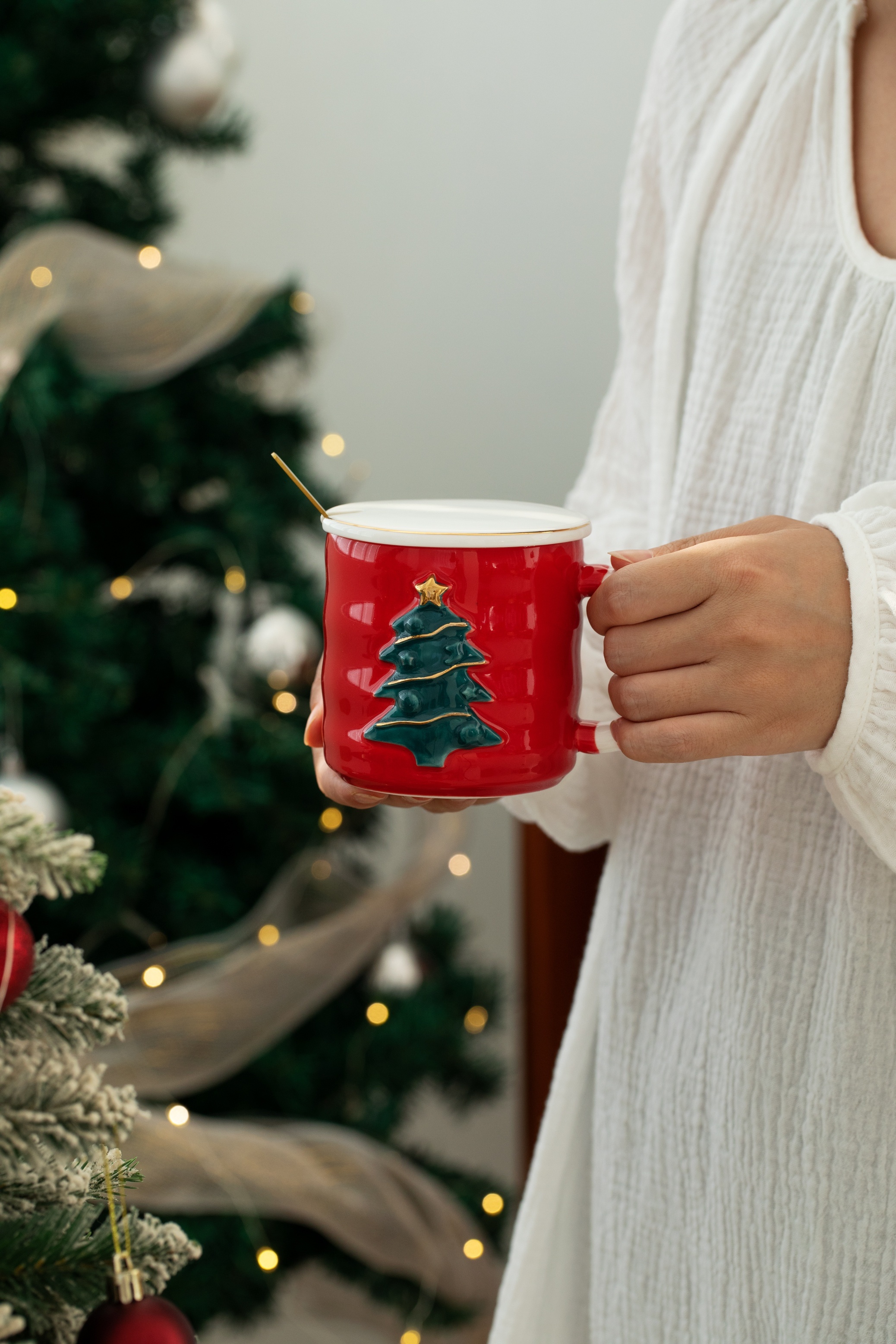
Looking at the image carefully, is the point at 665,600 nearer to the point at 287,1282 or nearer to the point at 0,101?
the point at 0,101

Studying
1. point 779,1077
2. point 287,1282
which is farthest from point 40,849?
point 287,1282

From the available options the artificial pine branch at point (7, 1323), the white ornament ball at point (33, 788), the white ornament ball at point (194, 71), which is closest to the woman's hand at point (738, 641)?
the artificial pine branch at point (7, 1323)

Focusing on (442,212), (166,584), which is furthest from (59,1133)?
(442,212)

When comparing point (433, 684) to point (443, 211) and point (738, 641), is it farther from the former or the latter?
point (443, 211)

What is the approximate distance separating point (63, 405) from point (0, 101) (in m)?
0.24

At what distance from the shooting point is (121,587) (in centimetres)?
A: 100

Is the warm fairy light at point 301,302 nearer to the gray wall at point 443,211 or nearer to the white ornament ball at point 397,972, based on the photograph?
the gray wall at point 443,211

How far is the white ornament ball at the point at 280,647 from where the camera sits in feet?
3.36

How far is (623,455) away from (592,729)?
0.76 ft

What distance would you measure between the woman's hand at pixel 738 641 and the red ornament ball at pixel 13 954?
0.23 m

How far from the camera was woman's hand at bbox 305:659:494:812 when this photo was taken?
0.48 metres

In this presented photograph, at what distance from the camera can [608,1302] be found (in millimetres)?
588

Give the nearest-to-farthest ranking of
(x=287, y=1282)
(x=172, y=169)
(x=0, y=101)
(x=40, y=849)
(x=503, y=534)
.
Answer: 1. (x=40, y=849)
2. (x=503, y=534)
3. (x=0, y=101)
4. (x=287, y=1282)
5. (x=172, y=169)

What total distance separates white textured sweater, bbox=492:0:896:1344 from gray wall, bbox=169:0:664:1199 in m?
0.82
